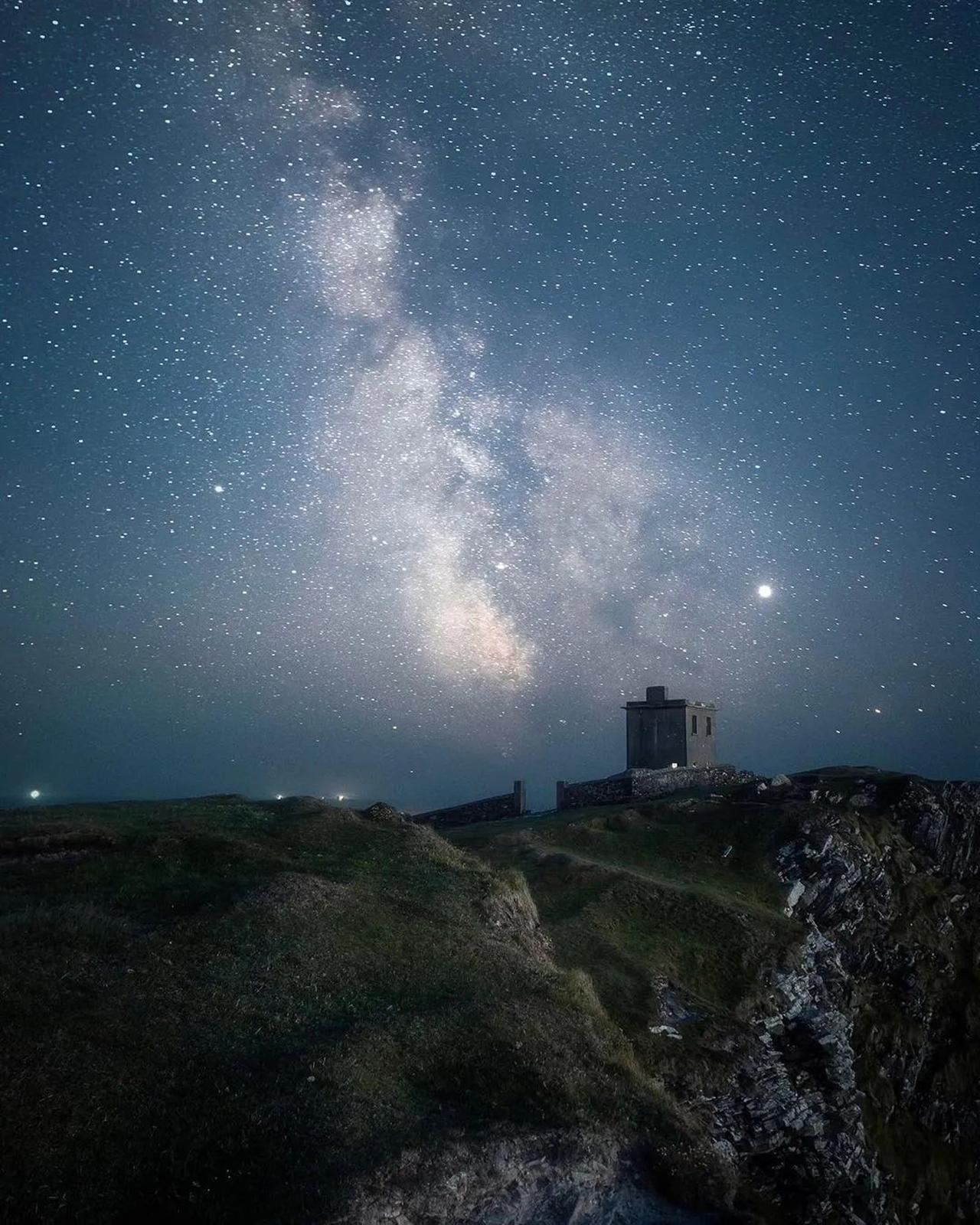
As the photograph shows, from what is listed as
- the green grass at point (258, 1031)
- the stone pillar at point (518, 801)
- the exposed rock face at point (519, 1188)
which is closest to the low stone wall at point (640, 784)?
the stone pillar at point (518, 801)

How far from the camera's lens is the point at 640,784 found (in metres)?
63.0

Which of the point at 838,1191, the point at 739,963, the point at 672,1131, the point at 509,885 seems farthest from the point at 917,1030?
the point at 672,1131

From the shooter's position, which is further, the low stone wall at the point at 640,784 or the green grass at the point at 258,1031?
the low stone wall at the point at 640,784

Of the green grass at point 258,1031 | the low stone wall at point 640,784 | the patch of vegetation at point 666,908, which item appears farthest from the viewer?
the low stone wall at point 640,784

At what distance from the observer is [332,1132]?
1495cm

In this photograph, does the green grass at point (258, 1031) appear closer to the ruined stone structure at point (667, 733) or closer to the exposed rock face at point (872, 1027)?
the exposed rock face at point (872, 1027)

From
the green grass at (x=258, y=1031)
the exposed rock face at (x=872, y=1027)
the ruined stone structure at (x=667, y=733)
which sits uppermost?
the ruined stone structure at (x=667, y=733)

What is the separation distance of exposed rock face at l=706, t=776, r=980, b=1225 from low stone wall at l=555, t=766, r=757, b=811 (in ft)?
37.2

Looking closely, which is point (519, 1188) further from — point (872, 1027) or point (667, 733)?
point (667, 733)

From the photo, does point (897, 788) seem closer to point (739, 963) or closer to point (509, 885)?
point (739, 963)

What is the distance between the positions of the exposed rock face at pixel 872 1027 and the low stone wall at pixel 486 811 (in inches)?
885

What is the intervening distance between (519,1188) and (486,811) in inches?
1974

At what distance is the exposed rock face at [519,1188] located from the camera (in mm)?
14148

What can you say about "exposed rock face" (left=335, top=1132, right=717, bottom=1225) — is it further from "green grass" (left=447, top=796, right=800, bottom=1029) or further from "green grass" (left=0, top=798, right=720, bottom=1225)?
"green grass" (left=447, top=796, right=800, bottom=1029)
